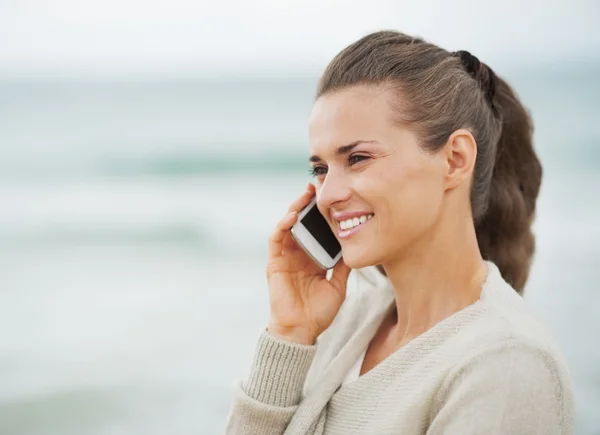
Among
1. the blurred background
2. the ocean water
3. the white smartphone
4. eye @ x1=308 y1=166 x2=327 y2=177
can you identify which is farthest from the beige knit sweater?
the blurred background

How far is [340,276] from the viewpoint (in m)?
2.04

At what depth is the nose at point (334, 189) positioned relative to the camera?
5.43ft

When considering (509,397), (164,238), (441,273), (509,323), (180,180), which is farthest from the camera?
(180,180)

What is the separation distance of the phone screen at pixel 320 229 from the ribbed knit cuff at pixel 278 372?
0.30 meters

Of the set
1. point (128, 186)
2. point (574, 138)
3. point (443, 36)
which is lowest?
point (128, 186)

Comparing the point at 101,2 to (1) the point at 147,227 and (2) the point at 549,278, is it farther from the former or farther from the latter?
(2) the point at 549,278

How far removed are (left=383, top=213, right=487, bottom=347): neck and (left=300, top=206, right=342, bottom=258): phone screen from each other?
10.3 inches

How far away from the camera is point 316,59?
13.9 metres

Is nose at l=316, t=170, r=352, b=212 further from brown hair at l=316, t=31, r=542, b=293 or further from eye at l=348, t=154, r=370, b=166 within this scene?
brown hair at l=316, t=31, r=542, b=293

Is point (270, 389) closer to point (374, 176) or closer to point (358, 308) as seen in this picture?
point (358, 308)

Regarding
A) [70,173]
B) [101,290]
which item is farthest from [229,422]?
[70,173]

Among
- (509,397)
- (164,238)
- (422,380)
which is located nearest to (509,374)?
(509,397)

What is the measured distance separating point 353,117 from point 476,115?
332mm

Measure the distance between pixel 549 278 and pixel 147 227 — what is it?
A: 5.25 meters
